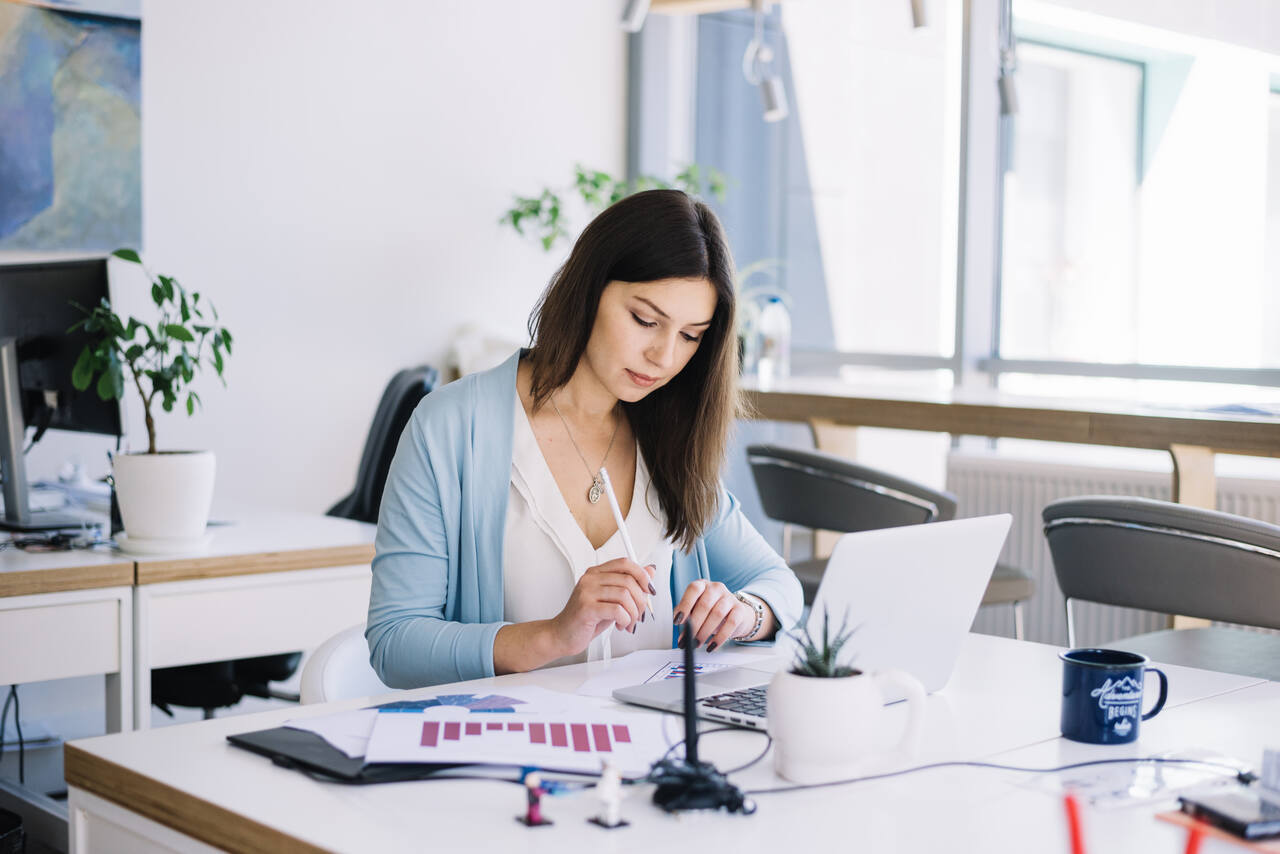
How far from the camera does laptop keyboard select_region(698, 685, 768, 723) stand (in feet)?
4.08

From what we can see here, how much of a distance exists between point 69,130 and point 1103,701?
3252 millimetres

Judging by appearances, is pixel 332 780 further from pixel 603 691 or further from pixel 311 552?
pixel 311 552

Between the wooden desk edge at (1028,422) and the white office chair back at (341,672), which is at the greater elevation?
the wooden desk edge at (1028,422)

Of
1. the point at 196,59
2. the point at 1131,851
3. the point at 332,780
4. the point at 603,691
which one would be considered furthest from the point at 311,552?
the point at 196,59

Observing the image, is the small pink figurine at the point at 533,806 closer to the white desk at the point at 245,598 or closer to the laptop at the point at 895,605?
the laptop at the point at 895,605

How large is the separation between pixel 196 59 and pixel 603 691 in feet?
10.2

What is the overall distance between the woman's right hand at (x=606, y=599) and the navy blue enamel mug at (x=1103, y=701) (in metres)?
0.41

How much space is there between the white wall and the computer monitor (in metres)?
0.95

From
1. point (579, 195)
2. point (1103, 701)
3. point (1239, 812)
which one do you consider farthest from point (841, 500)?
point (579, 195)

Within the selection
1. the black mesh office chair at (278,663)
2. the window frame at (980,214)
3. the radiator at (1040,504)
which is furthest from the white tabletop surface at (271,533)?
the window frame at (980,214)

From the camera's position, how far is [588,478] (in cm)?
172

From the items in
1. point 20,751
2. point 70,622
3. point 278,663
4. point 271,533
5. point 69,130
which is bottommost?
point 20,751

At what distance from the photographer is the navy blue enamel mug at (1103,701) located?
1.19m

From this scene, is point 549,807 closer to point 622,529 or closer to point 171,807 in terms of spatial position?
point 171,807
